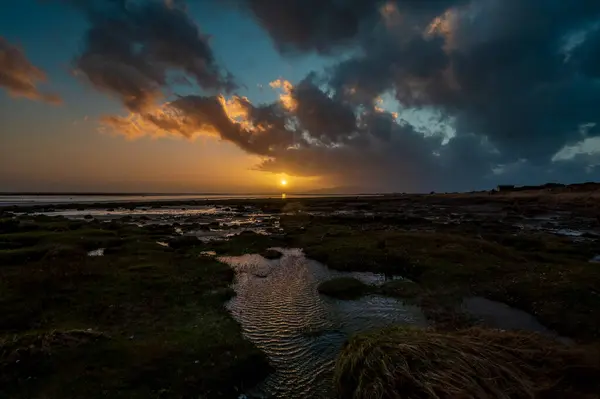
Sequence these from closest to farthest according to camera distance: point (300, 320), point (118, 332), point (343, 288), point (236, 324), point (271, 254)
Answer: point (118, 332), point (236, 324), point (300, 320), point (343, 288), point (271, 254)

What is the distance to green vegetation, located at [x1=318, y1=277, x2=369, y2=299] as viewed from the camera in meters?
23.5

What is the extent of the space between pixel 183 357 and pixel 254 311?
7215 mm

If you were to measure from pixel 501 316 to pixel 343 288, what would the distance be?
33.3ft

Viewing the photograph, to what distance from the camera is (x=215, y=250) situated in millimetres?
39219

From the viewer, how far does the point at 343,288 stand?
2430cm

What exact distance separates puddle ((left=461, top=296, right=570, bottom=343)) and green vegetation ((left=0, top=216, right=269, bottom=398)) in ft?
44.6

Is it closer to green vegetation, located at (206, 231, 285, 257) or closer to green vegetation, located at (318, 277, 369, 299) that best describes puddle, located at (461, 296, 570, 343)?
green vegetation, located at (318, 277, 369, 299)

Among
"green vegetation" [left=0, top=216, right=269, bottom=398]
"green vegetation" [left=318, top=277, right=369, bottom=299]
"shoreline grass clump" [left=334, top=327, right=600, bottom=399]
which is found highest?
"shoreline grass clump" [left=334, top=327, right=600, bottom=399]

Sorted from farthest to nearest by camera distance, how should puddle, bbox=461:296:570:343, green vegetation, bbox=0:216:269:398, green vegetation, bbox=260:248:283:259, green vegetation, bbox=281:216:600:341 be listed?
green vegetation, bbox=260:248:283:259 < green vegetation, bbox=281:216:600:341 < puddle, bbox=461:296:570:343 < green vegetation, bbox=0:216:269:398

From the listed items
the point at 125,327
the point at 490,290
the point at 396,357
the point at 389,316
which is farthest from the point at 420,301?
the point at 125,327

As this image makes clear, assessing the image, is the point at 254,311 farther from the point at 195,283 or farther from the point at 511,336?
the point at 511,336

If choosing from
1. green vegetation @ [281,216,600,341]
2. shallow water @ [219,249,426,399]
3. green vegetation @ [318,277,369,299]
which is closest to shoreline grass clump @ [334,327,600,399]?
shallow water @ [219,249,426,399]

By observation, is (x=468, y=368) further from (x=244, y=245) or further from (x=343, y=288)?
(x=244, y=245)

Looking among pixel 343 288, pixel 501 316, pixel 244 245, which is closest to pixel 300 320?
pixel 343 288
